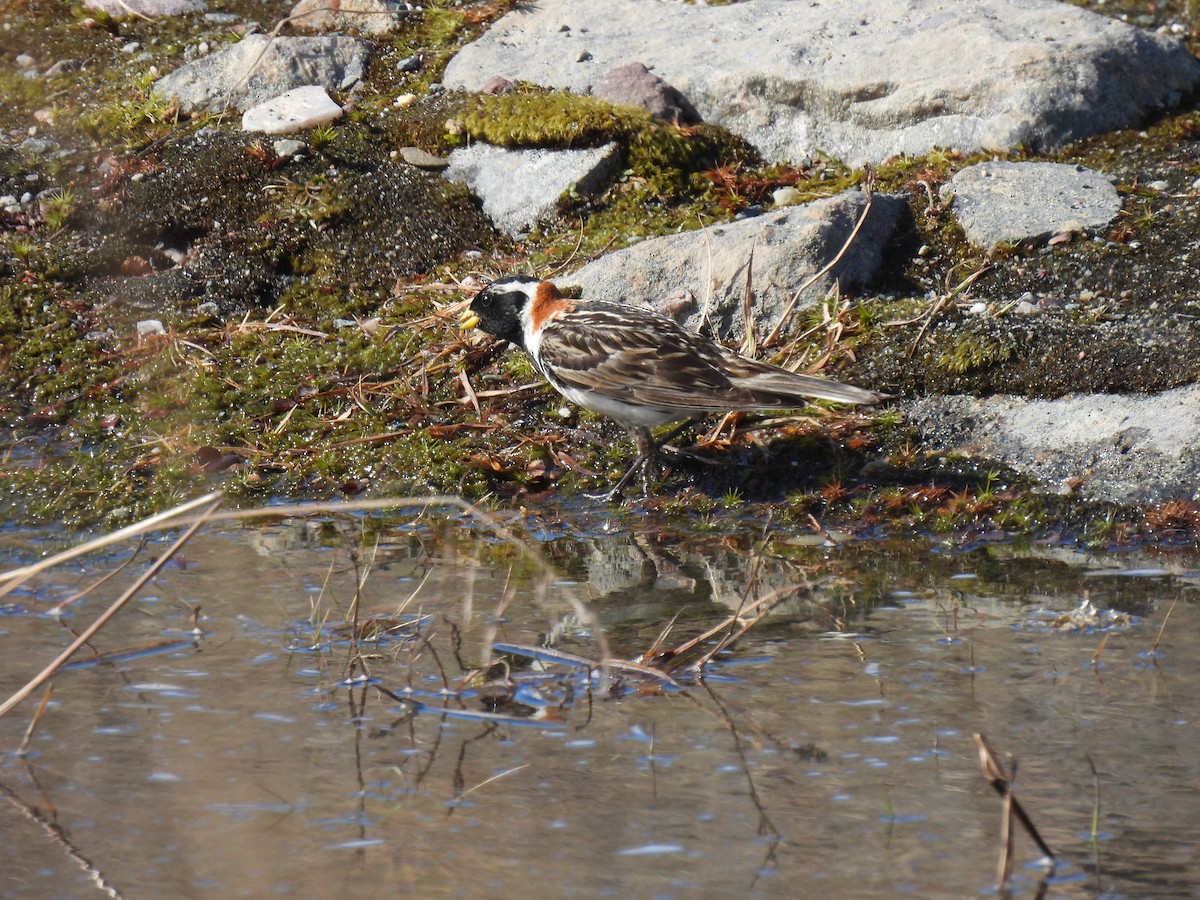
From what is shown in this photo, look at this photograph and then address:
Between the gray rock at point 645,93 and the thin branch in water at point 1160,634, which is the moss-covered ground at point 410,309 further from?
the thin branch in water at point 1160,634

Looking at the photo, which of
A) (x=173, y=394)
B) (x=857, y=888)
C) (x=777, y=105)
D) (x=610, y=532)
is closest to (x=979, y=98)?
(x=777, y=105)

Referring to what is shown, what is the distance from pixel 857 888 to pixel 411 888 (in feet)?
3.90

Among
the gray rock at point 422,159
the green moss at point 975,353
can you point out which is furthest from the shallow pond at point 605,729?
the gray rock at point 422,159

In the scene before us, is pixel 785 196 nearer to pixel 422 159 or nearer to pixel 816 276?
pixel 816 276

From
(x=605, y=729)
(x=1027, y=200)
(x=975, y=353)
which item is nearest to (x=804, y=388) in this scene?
(x=975, y=353)

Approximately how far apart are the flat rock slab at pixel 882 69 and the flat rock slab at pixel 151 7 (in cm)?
259

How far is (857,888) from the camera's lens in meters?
3.70

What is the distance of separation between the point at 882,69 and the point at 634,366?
158 inches

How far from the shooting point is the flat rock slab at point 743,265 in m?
8.57

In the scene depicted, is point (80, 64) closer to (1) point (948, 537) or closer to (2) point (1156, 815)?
(1) point (948, 537)

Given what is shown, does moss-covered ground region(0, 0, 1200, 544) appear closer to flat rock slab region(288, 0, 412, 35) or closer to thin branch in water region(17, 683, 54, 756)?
flat rock slab region(288, 0, 412, 35)

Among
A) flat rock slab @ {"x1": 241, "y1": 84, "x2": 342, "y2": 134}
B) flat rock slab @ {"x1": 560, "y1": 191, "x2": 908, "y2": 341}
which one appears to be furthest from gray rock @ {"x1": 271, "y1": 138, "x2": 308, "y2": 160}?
flat rock slab @ {"x1": 560, "y1": 191, "x2": 908, "y2": 341}

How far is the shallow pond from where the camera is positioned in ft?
12.7

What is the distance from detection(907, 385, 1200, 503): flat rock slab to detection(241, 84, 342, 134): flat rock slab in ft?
Result: 16.9
